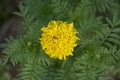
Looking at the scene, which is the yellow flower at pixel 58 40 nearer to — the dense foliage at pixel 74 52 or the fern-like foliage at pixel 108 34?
the dense foliage at pixel 74 52

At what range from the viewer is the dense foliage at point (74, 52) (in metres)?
2.21

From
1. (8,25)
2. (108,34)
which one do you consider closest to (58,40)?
(108,34)

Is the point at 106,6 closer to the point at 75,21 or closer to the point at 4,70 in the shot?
the point at 75,21

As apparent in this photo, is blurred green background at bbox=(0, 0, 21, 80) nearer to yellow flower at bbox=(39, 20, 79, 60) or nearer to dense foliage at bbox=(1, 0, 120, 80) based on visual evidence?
dense foliage at bbox=(1, 0, 120, 80)

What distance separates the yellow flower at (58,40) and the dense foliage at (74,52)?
0.46ft

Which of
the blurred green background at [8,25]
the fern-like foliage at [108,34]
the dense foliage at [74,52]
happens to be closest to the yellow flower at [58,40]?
the dense foliage at [74,52]

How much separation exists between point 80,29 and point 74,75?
0.34 meters

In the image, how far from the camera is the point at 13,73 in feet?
12.2

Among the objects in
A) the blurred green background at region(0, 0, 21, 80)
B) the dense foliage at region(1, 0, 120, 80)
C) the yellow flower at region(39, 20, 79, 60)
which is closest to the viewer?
the yellow flower at region(39, 20, 79, 60)

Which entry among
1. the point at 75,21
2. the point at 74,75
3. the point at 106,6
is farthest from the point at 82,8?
the point at 74,75

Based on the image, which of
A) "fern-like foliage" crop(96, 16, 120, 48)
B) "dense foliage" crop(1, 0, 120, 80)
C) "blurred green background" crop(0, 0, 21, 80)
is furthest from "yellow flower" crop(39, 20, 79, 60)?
"blurred green background" crop(0, 0, 21, 80)

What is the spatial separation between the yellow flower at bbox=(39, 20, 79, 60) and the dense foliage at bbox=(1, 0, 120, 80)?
0.46 feet

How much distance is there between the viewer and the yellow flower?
2.07 metres

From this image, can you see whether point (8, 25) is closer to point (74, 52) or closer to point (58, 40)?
point (74, 52)
